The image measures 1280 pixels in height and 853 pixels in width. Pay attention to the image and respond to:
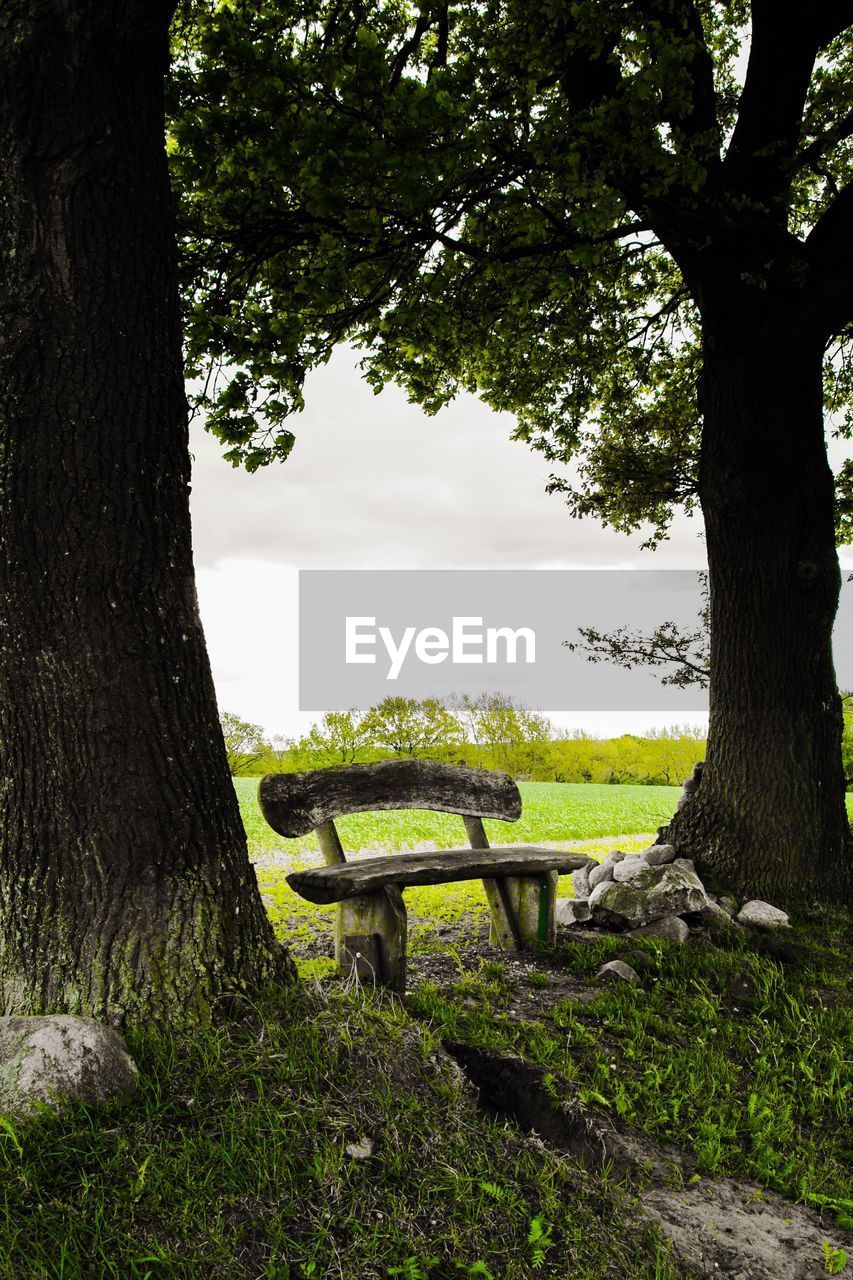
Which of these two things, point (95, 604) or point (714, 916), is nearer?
point (95, 604)

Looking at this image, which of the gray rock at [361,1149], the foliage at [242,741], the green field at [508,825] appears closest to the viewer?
the gray rock at [361,1149]

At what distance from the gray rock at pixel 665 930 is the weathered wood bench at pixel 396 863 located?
725mm

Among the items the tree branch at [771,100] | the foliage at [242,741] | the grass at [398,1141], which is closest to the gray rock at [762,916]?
the grass at [398,1141]

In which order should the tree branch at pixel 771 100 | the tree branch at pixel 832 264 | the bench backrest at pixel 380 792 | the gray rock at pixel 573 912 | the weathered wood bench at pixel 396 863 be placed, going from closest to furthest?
the weathered wood bench at pixel 396 863 < the bench backrest at pixel 380 792 < the gray rock at pixel 573 912 < the tree branch at pixel 832 264 < the tree branch at pixel 771 100

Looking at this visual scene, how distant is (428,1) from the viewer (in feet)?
18.0

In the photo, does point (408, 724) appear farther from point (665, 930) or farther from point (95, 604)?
point (95, 604)

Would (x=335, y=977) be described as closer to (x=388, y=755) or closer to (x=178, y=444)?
(x=178, y=444)

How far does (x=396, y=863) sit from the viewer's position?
4520 millimetres

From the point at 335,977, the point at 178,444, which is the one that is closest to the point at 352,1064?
the point at 335,977

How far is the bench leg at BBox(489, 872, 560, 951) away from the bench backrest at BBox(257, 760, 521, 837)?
0.50m

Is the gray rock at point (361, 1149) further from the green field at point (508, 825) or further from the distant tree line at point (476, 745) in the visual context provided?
the distant tree line at point (476, 745)

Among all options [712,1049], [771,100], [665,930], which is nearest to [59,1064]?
[712,1049]

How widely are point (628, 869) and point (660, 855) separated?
487mm

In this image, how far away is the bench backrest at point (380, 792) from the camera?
14.7 ft
